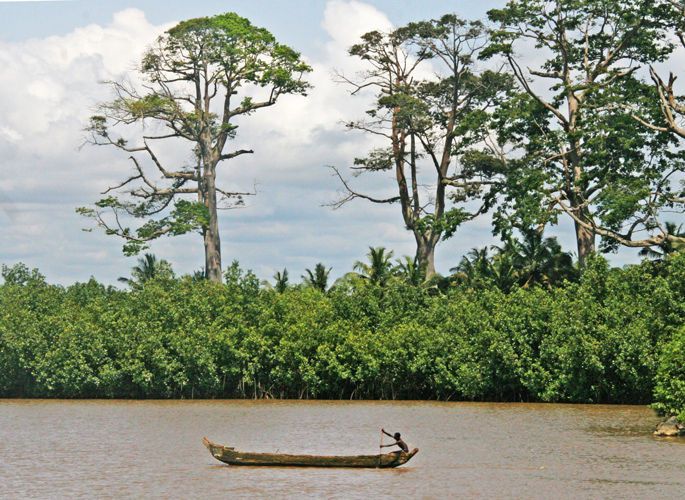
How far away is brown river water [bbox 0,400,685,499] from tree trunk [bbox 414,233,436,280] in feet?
44.4

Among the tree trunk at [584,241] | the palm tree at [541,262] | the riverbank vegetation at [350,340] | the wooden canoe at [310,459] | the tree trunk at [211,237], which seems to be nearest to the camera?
the wooden canoe at [310,459]

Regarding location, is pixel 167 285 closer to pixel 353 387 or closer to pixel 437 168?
pixel 353 387

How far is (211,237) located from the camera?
5859cm

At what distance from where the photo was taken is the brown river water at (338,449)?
22.8 metres

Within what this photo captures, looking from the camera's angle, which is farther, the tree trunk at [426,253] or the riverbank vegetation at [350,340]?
the tree trunk at [426,253]

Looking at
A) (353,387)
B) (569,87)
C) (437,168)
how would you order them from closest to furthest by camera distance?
(353,387), (569,87), (437,168)

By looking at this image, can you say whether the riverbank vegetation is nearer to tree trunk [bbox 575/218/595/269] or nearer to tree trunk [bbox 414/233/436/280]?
tree trunk [bbox 575/218/595/269]

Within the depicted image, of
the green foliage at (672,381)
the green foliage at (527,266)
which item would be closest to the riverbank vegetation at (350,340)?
the green foliage at (527,266)

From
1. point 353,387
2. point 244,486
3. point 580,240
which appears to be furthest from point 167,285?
point 244,486

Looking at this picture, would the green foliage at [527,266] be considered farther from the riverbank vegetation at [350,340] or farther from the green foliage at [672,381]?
the green foliage at [672,381]

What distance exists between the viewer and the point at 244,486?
23109 millimetres

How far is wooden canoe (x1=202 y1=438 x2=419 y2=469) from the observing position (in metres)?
24.2

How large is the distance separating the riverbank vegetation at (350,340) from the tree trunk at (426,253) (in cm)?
397

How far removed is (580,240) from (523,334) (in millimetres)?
9896
